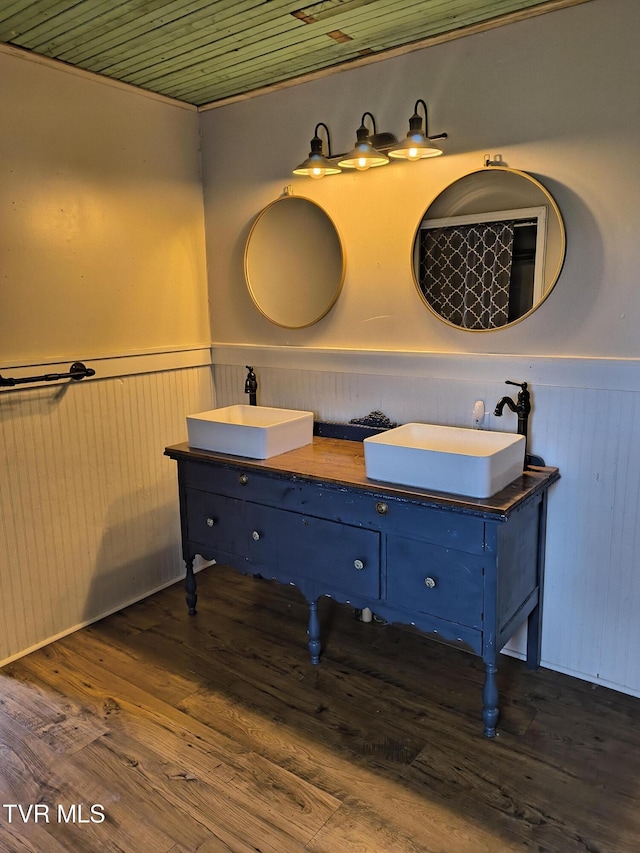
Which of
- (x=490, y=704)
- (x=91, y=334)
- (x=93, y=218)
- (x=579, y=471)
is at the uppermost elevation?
(x=93, y=218)

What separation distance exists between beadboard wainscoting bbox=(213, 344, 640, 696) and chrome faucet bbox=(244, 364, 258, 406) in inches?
27.9

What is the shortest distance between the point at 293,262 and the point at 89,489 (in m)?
1.25

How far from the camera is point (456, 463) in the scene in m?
1.80

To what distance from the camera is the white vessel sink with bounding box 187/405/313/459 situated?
227 cm

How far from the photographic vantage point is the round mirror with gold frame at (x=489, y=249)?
2.03 m

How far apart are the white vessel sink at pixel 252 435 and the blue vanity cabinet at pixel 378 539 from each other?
4 centimetres

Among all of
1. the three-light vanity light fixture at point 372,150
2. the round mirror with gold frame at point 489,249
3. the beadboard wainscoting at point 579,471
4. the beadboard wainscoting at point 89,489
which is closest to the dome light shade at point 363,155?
the three-light vanity light fixture at point 372,150

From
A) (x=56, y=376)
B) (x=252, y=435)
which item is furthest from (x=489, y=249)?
(x=56, y=376)

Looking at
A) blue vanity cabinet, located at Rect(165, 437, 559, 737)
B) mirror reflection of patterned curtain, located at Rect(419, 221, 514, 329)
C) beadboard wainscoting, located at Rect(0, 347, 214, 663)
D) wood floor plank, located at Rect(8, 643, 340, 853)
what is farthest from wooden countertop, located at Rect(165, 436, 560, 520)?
wood floor plank, located at Rect(8, 643, 340, 853)

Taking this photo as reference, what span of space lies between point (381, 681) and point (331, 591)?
362 millimetres

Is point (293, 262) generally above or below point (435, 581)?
above

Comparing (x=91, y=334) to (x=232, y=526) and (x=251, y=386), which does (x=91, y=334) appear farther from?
(x=232, y=526)

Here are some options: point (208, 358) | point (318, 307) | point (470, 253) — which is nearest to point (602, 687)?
point (470, 253)

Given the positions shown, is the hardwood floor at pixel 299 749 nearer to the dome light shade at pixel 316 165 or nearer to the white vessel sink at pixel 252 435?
the white vessel sink at pixel 252 435
